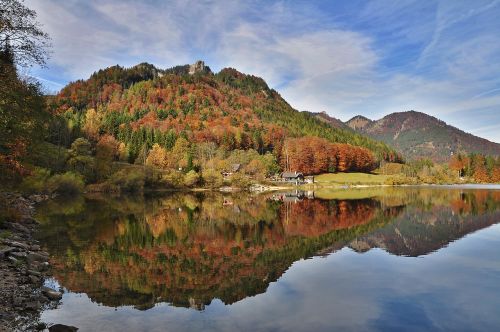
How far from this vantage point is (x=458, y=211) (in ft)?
179

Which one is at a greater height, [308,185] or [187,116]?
[187,116]

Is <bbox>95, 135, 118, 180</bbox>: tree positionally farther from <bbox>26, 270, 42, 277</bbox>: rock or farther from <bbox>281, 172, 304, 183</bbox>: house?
<bbox>26, 270, 42, 277</bbox>: rock

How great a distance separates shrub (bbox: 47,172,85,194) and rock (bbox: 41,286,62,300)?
196 ft

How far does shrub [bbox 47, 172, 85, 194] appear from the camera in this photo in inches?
2840

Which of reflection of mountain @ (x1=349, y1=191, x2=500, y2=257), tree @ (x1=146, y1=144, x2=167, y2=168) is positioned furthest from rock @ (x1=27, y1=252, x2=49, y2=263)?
tree @ (x1=146, y1=144, x2=167, y2=168)

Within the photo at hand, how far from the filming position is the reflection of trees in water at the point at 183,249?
742 inches

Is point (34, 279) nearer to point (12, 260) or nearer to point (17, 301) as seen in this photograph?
point (12, 260)

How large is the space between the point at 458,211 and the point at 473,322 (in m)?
44.9

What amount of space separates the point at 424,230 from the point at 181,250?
2457 centimetres

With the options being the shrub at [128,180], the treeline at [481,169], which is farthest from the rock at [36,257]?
the treeline at [481,169]

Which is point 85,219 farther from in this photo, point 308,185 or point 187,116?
point 187,116

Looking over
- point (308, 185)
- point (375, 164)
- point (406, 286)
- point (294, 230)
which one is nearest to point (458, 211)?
point (294, 230)

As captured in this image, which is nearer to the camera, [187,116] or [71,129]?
[71,129]

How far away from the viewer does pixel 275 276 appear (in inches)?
849
